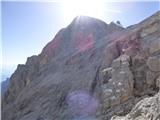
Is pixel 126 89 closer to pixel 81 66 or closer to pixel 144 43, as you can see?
pixel 144 43

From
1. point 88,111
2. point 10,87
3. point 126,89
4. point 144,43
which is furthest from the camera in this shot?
point 10,87

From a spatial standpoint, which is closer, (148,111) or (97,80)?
(148,111)

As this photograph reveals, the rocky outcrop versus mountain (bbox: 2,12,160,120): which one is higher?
mountain (bbox: 2,12,160,120)

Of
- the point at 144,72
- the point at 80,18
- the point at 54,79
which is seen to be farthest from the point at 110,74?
the point at 80,18

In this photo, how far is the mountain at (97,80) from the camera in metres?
27.1

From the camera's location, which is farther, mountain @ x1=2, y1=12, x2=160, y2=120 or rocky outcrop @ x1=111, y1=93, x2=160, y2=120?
mountain @ x1=2, y1=12, x2=160, y2=120

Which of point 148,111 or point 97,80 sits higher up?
point 97,80

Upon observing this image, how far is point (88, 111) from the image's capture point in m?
30.1

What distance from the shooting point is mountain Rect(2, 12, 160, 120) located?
27109 mm

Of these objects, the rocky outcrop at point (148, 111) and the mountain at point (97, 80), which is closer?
the rocky outcrop at point (148, 111)

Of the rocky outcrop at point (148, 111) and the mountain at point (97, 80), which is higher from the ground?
the mountain at point (97, 80)

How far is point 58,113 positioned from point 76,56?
16608 mm

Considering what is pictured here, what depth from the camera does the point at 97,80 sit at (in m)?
35.4

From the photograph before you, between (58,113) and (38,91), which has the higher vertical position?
(38,91)
